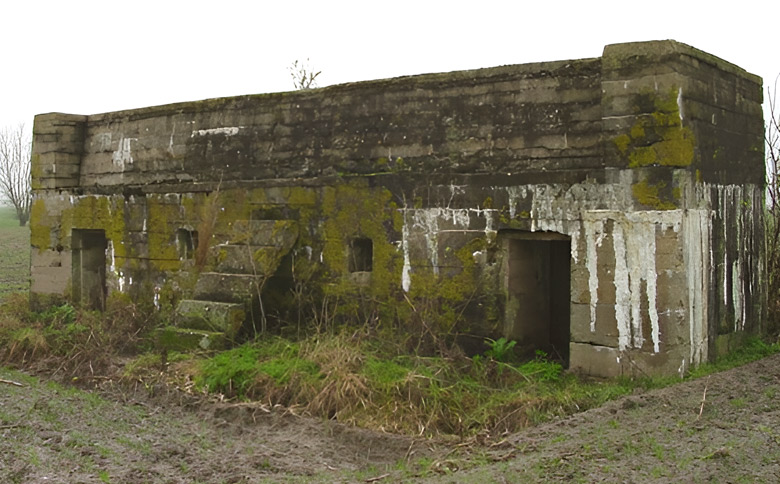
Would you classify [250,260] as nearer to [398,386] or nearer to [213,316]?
[213,316]

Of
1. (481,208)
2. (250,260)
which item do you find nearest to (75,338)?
(250,260)

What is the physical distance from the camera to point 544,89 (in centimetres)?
777

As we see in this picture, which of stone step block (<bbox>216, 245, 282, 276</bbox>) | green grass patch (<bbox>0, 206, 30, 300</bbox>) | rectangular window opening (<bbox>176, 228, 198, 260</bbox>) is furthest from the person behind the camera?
green grass patch (<bbox>0, 206, 30, 300</bbox>)

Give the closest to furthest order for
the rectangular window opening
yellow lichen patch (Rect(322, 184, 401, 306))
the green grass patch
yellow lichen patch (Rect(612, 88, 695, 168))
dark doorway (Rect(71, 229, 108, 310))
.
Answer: yellow lichen patch (Rect(612, 88, 695, 168))
yellow lichen patch (Rect(322, 184, 401, 306))
the rectangular window opening
dark doorway (Rect(71, 229, 108, 310))
the green grass patch

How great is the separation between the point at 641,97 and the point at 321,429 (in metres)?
4.01

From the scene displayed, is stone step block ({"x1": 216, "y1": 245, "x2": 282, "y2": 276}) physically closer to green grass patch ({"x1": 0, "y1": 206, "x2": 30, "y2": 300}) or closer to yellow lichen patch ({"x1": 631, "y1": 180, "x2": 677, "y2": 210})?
yellow lichen patch ({"x1": 631, "y1": 180, "x2": 677, "y2": 210})

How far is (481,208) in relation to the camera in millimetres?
8062

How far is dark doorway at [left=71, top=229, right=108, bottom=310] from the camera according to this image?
11.6 meters

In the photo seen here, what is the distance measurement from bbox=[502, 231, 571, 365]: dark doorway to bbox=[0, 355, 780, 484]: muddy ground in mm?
1765

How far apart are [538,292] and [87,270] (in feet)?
22.2

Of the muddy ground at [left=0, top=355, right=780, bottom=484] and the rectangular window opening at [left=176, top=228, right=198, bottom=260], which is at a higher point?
the rectangular window opening at [left=176, top=228, right=198, bottom=260]

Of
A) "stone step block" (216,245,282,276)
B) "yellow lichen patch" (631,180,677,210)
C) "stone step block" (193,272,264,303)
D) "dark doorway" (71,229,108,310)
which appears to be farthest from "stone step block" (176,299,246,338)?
"yellow lichen patch" (631,180,677,210)

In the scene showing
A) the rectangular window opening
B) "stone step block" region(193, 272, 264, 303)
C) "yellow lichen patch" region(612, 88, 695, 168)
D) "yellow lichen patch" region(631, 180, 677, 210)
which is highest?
"yellow lichen patch" region(612, 88, 695, 168)

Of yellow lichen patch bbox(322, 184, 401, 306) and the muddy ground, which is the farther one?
yellow lichen patch bbox(322, 184, 401, 306)
